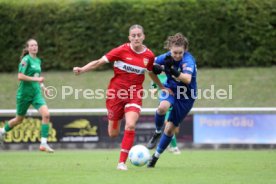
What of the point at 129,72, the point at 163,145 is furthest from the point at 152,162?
the point at 129,72

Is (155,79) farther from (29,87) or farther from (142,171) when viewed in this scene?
(29,87)

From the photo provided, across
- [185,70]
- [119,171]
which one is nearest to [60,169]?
[119,171]

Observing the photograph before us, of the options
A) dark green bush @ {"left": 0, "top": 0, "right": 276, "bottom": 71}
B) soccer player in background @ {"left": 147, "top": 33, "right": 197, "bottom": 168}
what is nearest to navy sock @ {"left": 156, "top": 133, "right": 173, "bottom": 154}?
soccer player in background @ {"left": 147, "top": 33, "right": 197, "bottom": 168}

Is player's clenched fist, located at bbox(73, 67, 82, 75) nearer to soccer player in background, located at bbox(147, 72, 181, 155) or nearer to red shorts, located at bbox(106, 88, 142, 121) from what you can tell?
red shorts, located at bbox(106, 88, 142, 121)

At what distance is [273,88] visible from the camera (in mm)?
20203

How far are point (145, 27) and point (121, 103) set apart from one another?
481 inches

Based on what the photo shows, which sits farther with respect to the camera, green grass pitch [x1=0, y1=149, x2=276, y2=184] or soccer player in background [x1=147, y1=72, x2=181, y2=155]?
soccer player in background [x1=147, y1=72, x2=181, y2=155]

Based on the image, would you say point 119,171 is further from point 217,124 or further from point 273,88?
point 273,88

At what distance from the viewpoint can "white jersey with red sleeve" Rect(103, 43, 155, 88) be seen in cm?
945

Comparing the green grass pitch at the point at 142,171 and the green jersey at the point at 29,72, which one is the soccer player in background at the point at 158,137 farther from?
the green jersey at the point at 29,72

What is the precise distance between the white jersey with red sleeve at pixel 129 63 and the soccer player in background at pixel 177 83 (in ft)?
0.67

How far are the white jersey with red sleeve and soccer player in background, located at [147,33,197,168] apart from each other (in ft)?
0.67

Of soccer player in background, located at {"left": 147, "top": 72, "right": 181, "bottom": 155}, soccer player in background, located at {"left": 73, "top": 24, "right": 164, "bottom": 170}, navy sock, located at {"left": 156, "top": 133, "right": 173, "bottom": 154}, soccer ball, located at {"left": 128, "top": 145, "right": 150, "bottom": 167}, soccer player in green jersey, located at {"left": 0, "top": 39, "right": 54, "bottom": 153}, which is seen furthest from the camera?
soccer player in green jersey, located at {"left": 0, "top": 39, "right": 54, "bottom": 153}

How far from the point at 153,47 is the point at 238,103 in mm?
3968
